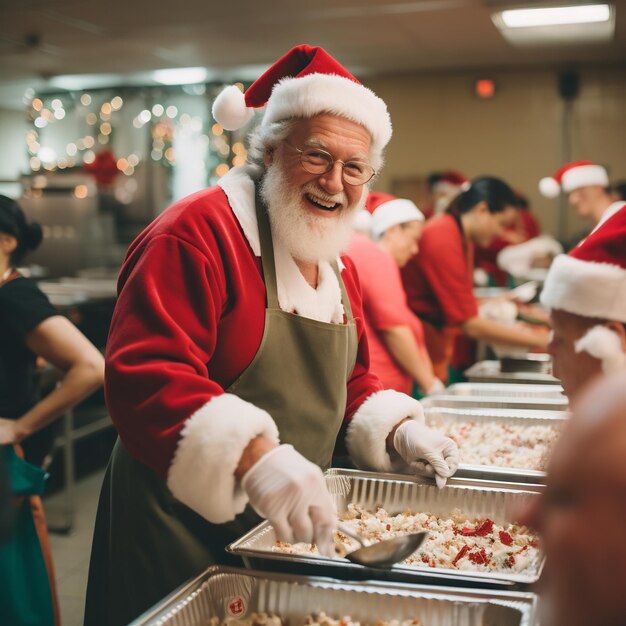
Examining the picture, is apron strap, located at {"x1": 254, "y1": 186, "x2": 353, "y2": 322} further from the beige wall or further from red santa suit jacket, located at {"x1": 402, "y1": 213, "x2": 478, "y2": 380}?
the beige wall

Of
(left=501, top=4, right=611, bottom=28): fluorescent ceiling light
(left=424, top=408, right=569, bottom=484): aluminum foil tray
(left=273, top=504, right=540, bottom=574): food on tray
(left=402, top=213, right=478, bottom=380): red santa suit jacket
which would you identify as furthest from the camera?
(left=501, top=4, right=611, bottom=28): fluorescent ceiling light

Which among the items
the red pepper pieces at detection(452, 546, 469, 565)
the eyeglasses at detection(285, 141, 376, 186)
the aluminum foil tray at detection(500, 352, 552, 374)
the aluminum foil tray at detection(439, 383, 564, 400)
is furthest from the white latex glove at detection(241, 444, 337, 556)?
the aluminum foil tray at detection(500, 352, 552, 374)

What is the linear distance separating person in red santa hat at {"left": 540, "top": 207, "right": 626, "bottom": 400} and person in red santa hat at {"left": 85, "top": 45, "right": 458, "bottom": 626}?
13.8 inches

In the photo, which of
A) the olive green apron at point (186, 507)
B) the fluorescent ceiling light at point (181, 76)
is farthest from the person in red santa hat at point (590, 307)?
the fluorescent ceiling light at point (181, 76)

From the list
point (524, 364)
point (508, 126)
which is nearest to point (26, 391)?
point (524, 364)

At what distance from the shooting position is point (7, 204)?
253cm

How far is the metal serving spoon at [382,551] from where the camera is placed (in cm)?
127

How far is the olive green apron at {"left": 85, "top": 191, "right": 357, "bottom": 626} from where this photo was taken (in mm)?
1491

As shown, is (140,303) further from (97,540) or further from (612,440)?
(612,440)

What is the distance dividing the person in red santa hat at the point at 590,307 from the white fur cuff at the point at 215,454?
0.69 metres

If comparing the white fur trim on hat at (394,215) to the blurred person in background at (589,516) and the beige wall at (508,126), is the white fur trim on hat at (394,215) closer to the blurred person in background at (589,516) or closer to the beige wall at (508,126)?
the blurred person in background at (589,516)

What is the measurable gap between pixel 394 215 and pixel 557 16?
3.54 m

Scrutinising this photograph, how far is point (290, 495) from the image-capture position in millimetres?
1201

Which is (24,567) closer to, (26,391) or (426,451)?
(26,391)
